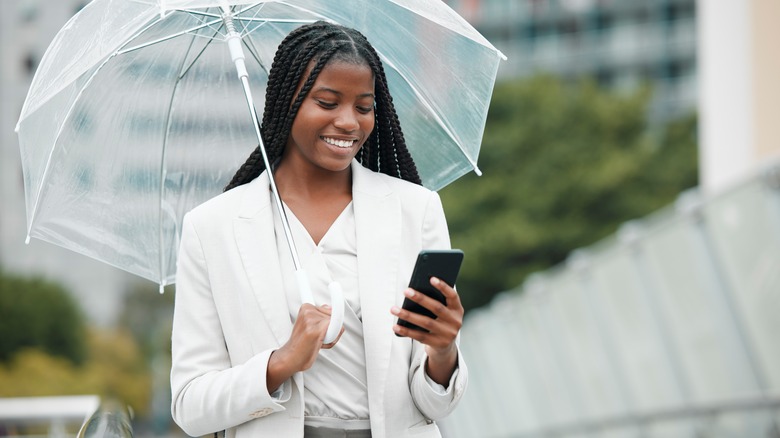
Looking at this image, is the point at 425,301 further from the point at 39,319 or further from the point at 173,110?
the point at 39,319

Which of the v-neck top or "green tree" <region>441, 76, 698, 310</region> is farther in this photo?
"green tree" <region>441, 76, 698, 310</region>

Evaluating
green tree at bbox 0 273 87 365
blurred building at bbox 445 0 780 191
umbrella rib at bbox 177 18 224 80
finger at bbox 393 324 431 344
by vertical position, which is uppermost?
blurred building at bbox 445 0 780 191

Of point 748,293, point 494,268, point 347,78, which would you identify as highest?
point 347,78

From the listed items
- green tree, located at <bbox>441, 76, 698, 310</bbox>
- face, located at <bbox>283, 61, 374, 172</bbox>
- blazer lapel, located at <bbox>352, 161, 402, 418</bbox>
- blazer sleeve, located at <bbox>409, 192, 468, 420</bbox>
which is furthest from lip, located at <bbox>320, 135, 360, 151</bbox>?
green tree, located at <bbox>441, 76, 698, 310</bbox>

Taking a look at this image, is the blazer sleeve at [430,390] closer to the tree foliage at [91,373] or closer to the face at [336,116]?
the face at [336,116]

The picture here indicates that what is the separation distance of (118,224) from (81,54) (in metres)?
0.49

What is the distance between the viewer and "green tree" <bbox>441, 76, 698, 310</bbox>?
126ft

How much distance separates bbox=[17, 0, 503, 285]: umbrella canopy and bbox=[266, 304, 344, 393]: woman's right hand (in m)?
0.98

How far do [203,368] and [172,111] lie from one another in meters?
1.08

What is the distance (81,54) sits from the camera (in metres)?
3.42

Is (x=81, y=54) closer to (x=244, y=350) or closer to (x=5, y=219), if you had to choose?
(x=244, y=350)

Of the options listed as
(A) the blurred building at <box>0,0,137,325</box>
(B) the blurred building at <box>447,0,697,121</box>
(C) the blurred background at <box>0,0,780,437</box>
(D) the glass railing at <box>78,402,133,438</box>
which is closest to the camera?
(D) the glass railing at <box>78,402,133,438</box>

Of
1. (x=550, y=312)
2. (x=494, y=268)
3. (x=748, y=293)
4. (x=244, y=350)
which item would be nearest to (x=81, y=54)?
(x=244, y=350)

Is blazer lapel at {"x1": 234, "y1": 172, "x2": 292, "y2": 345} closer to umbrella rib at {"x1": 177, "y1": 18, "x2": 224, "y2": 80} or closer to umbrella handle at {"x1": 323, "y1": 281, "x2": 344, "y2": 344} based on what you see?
umbrella handle at {"x1": 323, "y1": 281, "x2": 344, "y2": 344}
